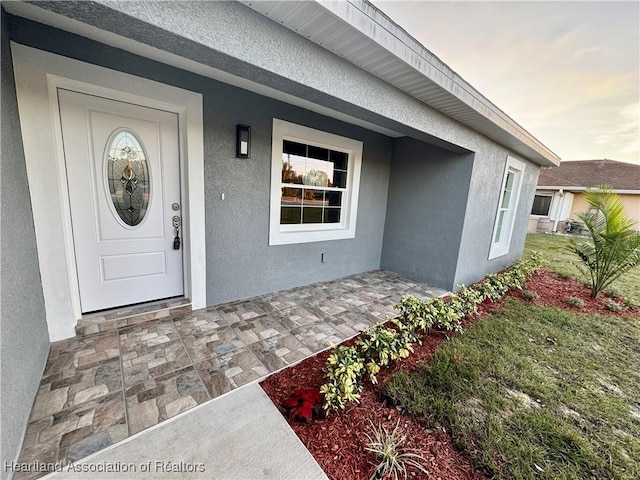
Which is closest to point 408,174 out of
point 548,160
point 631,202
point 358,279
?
point 358,279

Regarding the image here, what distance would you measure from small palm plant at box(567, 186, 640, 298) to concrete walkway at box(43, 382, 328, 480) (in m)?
5.96

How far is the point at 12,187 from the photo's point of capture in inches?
69.2

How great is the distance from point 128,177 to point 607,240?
7.47 meters

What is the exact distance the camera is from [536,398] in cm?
221

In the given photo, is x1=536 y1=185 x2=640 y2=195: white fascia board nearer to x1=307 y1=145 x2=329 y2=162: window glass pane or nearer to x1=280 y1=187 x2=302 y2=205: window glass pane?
x1=307 y1=145 x2=329 y2=162: window glass pane

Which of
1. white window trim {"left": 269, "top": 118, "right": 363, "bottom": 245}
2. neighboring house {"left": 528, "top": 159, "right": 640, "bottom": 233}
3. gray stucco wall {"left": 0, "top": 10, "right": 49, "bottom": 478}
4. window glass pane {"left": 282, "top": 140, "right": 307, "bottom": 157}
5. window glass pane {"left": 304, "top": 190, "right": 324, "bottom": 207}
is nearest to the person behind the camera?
gray stucco wall {"left": 0, "top": 10, "right": 49, "bottom": 478}

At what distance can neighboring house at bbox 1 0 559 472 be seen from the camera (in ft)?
5.44

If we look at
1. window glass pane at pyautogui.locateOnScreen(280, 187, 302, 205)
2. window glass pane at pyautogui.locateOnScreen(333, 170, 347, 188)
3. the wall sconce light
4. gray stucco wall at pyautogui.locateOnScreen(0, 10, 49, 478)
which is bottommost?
gray stucco wall at pyautogui.locateOnScreen(0, 10, 49, 478)

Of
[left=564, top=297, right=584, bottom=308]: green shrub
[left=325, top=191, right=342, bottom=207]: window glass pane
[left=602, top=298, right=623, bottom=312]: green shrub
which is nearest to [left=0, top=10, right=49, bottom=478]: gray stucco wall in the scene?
[left=325, top=191, right=342, bottom=207]: window glass pane

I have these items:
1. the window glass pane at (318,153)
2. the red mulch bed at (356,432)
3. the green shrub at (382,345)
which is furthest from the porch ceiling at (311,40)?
the red mulch bed at (356,432)

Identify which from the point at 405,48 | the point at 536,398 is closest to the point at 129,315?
the point at 405,48

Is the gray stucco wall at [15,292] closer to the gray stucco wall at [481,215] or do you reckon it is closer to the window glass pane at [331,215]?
the window glass pane at [331,215]

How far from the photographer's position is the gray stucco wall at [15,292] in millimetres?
1428

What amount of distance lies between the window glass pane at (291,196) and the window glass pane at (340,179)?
877mm
